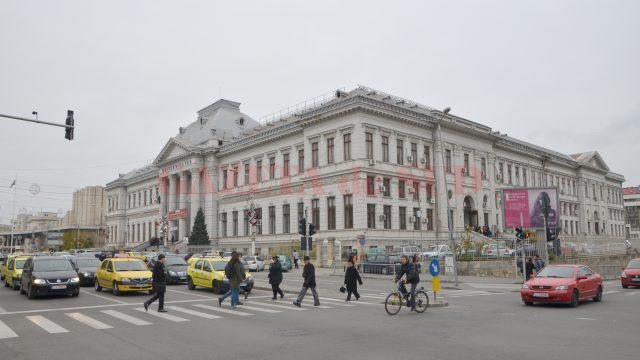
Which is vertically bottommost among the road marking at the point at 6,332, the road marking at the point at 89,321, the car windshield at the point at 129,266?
the road marking at the point at 89,321

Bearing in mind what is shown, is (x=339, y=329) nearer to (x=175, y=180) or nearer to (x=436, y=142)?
(x=436, y=142)

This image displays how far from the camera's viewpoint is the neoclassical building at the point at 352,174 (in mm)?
48156

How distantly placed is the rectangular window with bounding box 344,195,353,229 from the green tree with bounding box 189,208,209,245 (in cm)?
2383

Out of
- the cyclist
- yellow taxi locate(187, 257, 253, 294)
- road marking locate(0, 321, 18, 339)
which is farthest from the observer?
yellow taxi locate(187, 257, 253, 294)

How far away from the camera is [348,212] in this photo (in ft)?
157

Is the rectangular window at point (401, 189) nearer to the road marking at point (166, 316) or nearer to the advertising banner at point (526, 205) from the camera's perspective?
the advertising banner at point (526, 205)

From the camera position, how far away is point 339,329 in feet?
41.1

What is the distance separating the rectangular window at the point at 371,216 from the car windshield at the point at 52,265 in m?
29.6

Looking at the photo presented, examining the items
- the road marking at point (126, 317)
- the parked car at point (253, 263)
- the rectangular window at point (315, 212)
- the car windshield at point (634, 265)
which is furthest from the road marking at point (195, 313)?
the rectangular window at point (315, 212)

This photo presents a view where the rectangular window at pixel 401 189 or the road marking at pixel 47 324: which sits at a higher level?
the rectangular window at pixel 401 189

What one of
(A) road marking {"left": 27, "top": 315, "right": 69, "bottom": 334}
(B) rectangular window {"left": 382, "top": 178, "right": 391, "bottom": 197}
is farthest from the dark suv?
(B) rectangular window {"left": 382, "top": 178, "right": 391, "bottom": 197}

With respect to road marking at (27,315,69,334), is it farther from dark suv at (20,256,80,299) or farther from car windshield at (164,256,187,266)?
car windshield at (164,256,187,266)

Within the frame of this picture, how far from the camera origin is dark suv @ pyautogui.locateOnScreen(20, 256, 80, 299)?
63.1 feet

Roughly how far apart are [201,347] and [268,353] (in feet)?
4.85
